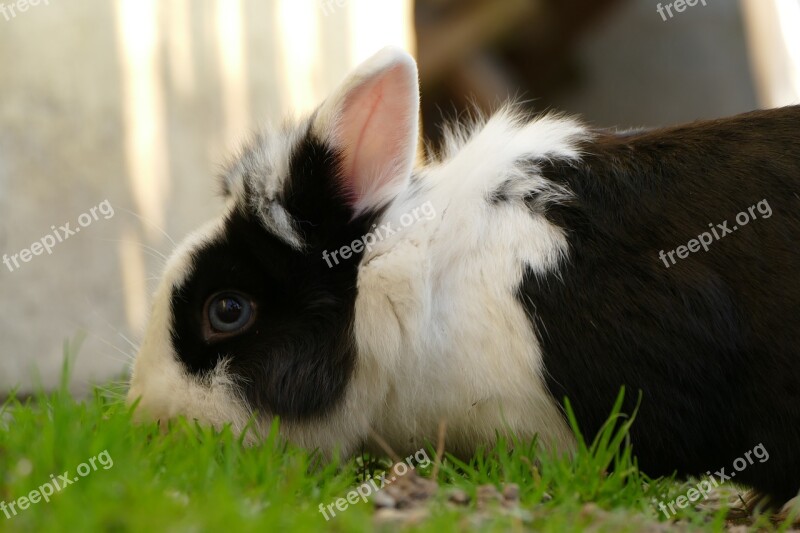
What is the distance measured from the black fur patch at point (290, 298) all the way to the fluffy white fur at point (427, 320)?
48mm

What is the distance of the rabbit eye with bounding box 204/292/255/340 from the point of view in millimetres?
2887

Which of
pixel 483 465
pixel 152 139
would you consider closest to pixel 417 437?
pixel 483 465

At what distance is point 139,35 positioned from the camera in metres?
4.88

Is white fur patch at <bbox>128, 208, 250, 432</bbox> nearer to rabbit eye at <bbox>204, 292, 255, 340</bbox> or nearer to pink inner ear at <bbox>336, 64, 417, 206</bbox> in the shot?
rabbit eye at <bbox>204, 292, 255, 340</bbox>

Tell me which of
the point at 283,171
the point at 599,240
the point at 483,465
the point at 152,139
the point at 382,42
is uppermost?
the point at 382,42

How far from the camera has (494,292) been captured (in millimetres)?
2768

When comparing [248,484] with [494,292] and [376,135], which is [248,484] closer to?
[494,292]

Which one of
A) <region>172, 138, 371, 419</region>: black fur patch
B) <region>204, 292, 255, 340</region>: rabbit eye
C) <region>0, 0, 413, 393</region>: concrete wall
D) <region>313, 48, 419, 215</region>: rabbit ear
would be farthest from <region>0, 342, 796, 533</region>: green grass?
<region>0, 0, 413, 393</region>: concrete wall

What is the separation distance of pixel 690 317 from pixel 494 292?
0.57 m

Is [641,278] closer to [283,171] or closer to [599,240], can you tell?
[599,240]

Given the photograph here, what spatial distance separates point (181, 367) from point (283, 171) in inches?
27.5

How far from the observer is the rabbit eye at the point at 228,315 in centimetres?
289

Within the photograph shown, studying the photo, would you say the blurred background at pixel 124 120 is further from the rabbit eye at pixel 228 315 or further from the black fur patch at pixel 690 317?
the black fur patch at pixel 690 317

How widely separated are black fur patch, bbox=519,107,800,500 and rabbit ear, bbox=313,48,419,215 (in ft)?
1.82
